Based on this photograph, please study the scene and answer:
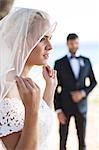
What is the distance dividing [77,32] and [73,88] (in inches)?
46.2

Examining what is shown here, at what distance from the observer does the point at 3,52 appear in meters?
1.58

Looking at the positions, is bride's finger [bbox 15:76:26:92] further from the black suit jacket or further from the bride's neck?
the black suit jacket

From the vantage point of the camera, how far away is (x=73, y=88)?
3863 mm

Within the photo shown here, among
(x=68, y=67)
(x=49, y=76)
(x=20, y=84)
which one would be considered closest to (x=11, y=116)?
(x=20, y=84)

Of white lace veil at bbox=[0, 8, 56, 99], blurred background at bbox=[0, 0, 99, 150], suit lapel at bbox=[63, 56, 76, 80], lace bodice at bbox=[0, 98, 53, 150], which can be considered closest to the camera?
lace bodice at bbox=[0, 98, 53, 150]

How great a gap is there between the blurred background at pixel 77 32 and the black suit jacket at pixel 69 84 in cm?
16

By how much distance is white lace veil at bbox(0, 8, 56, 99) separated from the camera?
1.52 m

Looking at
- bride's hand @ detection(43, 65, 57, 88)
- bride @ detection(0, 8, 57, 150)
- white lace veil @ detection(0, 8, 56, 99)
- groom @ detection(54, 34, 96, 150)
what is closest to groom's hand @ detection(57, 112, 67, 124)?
groom @ detection(54, 34, 96, 150)

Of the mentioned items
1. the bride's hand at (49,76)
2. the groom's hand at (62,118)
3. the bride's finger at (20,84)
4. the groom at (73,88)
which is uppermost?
the bride's finger at (20,84)

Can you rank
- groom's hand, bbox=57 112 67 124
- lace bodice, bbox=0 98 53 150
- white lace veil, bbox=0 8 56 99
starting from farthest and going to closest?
1. groom's hand, bbox=57 112 67 124
2. white lace veil, bbox=0 8 56 99
3. lace bodice, bbox=0 98 53 150

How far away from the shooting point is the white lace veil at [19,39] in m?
1.52

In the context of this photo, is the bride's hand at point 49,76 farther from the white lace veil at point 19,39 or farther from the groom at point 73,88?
the groom at point 73,88

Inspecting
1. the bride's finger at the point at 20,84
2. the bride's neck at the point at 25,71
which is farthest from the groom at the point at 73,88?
the bride's finger at the point at 20,84

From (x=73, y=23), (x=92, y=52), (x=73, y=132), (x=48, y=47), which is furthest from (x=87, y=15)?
(x=48, y=47)
